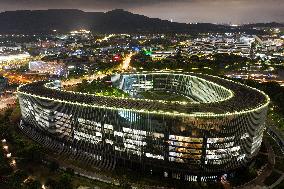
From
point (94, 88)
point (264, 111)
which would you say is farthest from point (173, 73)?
point (264, 111)

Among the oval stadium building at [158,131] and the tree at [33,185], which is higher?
the oval stadium building at [158,131]

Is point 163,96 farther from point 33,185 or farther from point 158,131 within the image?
point 33,185

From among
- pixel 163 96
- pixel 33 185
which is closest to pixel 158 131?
pixel 33 185

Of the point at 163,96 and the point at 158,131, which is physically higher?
the point at 158,131

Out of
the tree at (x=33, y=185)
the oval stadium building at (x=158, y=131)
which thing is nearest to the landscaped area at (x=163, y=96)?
the oval stadium building at (x=158, y=131)

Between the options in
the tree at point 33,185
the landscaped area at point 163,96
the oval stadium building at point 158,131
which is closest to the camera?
the tree at point 33,185

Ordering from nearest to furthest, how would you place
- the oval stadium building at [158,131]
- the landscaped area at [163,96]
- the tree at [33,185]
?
1. the tree at [33,185]
2. the oval stadium building at [158,131]
3. the landscaped area at [163,96]

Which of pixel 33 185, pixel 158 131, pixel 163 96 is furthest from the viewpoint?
pixel 163 96

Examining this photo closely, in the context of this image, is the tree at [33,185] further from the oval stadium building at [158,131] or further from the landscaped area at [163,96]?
the landscaped area at [163,96]

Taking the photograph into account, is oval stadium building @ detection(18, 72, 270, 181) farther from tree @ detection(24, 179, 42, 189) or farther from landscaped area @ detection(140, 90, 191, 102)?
landscaped area @ detection(140, 90, 191, 102)

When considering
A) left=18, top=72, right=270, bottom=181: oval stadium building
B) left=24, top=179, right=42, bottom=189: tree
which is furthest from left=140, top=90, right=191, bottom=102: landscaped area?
left=24, top=179, right=42, bottom=189: tree

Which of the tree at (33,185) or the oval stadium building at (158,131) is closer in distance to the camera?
the tree at (33,185)
